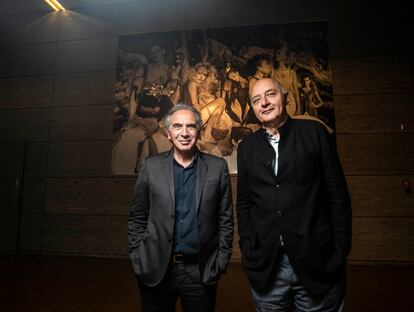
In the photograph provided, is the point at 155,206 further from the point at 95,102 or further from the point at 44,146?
the point at 44,146

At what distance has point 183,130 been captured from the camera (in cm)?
143

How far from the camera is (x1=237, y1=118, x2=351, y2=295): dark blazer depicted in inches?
44.8

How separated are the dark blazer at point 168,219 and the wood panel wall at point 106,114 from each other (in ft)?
9.58

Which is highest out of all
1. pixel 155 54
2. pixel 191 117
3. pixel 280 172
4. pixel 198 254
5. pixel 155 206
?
pixel 155 54

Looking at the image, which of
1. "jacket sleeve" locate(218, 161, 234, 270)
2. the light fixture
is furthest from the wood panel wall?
"jacket sleeve" locate(218, 161, 234, 270)

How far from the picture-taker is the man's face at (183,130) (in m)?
1.43

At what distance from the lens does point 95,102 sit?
4828mm

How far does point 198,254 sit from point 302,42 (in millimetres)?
4064

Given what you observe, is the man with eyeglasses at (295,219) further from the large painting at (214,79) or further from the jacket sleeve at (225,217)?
the large painting at (214,79)

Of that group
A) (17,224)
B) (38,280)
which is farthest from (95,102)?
(38,280)

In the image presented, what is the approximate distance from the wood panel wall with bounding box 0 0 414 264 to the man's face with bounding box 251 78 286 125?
10.1 ft

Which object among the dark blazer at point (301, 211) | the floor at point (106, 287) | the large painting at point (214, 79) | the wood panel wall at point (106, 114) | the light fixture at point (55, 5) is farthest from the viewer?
the light fixture at point (55, 5)

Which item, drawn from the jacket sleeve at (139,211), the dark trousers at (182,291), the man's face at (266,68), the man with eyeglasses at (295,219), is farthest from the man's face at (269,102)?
A: the man's face at (266,68)

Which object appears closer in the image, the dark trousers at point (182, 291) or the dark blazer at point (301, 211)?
the dark blazer at point (301, 211)
